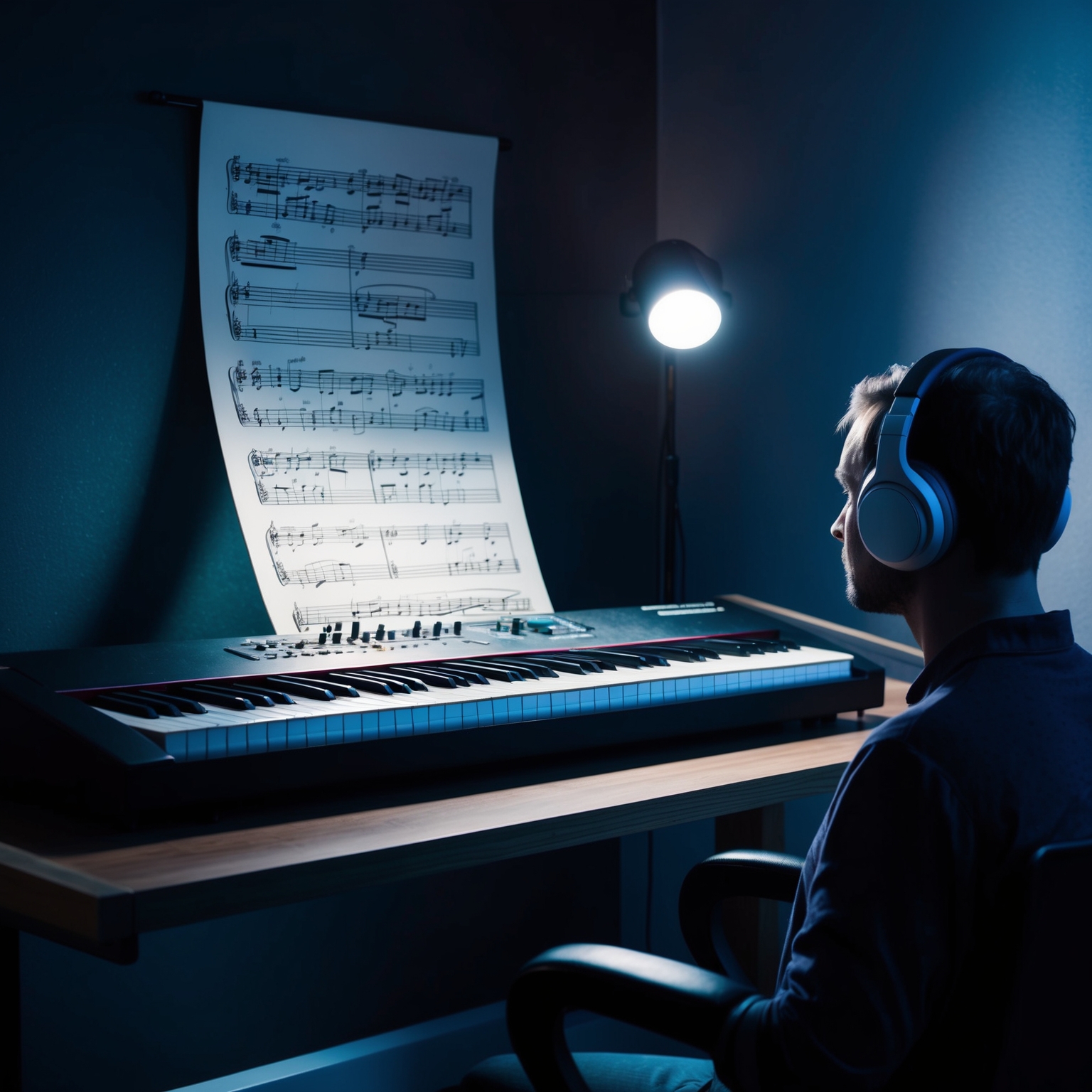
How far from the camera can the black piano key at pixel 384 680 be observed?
1296 millimetres

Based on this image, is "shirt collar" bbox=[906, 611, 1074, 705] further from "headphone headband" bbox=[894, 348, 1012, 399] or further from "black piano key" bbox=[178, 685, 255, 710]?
"black piano key" bbox=[178, 685, 255, 710]

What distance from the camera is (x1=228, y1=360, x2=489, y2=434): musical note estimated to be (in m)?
1.86

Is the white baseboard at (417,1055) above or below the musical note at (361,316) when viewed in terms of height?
below

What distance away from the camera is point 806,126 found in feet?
7.39

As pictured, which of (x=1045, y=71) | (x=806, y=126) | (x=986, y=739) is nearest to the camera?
(x=986, y=739)

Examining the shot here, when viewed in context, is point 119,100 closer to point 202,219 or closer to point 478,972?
point 202,219

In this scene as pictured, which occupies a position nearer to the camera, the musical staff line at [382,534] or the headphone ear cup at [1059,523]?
the headphone ear cup at [1059,523]

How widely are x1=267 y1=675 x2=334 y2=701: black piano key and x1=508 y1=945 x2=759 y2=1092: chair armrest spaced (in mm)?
439

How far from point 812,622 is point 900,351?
1.78 ft

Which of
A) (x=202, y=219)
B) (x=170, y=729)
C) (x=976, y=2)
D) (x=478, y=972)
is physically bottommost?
(x=478, y=972)

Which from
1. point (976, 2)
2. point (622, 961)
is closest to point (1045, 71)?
point (976, 2)

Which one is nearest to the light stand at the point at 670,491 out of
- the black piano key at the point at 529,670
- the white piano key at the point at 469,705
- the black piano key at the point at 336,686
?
the white piano key at the point at 469,705

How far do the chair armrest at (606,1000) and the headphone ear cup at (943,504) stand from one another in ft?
1.26

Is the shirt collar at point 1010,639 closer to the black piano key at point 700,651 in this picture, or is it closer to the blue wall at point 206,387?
the black piano key at point 700,651
